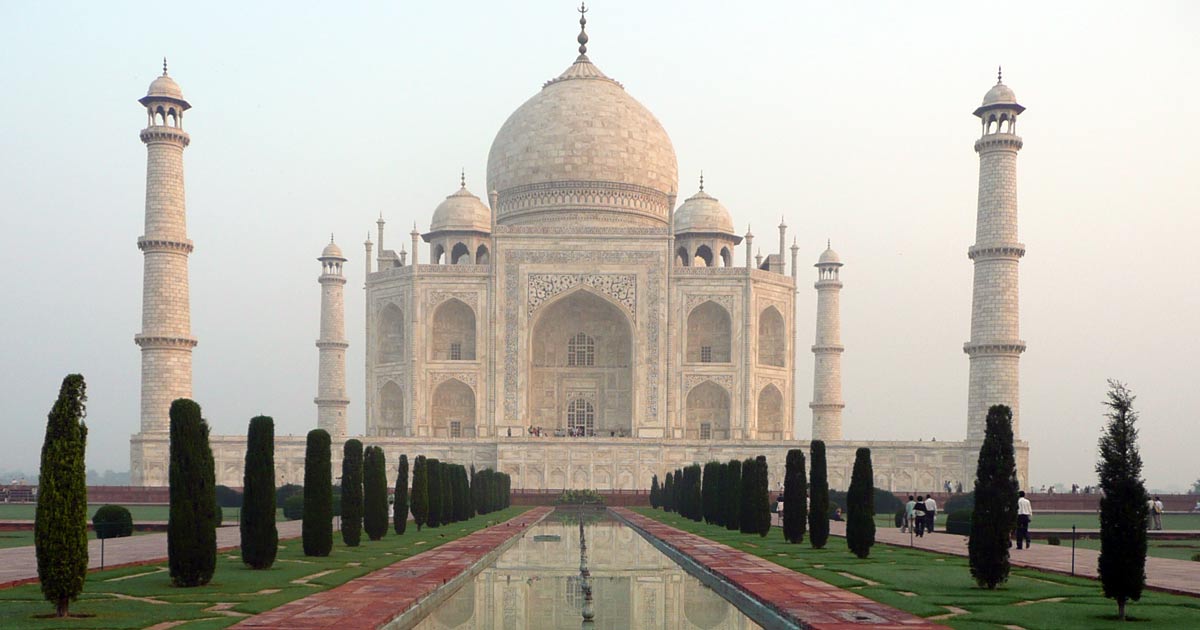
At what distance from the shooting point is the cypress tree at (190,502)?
10.8 meters

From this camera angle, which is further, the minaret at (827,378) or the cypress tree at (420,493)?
the minaret at (827,378)

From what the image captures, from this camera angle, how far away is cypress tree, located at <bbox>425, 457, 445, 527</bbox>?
21609 millimetres

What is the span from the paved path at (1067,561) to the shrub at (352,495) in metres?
7.04

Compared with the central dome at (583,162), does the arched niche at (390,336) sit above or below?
below

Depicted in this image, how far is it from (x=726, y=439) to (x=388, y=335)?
1116 centimetres

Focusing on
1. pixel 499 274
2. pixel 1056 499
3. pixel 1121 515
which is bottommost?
pixel 1056 499

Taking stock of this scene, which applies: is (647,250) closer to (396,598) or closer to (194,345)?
(194,345)


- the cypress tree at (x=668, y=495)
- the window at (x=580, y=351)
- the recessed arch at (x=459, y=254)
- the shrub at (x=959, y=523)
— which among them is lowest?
the cypress tree at (x=668, y=495)

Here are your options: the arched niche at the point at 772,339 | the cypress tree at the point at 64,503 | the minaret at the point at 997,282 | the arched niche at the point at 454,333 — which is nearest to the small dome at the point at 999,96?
the minaret at the point at 997,282

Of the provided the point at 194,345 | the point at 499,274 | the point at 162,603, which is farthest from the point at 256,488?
the point at 499,274

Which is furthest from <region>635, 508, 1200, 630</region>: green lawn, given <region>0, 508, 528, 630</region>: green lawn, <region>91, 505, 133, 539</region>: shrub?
<region>91, 505, 133, 539</region>: shrub

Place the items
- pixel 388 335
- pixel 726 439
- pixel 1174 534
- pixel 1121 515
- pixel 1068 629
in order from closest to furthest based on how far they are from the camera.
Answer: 1. pixel 1068 629
2. pixel 1121 515
3. pixel 1174 534
4. pixel 726 439
5. pixel 388 335

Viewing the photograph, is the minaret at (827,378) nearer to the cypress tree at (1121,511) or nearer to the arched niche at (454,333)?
the arched niche at (454,333)

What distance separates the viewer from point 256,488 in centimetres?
1284
